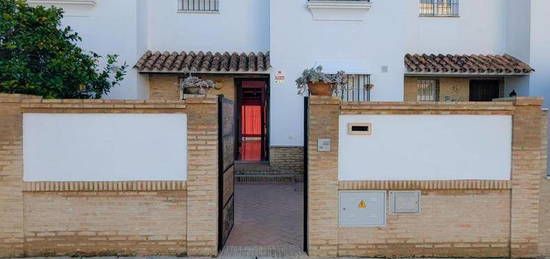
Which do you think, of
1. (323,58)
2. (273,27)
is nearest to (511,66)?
(323,58)

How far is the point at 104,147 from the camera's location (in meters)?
5.50

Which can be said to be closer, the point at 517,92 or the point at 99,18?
the point at 99,18

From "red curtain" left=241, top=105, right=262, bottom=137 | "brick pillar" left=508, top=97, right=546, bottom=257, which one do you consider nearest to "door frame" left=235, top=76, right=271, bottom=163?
"red curtain" left=241, top=105, right=262, bottom=137

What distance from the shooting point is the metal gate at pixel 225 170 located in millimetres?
5770

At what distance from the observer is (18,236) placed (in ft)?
17.8

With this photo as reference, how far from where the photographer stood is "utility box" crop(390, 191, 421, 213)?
18.6ft

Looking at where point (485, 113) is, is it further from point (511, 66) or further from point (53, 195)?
point (511, 66)

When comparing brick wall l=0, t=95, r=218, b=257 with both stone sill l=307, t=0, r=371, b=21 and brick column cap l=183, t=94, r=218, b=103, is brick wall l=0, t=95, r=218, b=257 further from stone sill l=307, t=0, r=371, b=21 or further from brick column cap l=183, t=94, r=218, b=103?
stone sill l=307, t=0, r=371, b=21

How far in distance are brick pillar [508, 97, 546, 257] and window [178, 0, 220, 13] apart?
935cm

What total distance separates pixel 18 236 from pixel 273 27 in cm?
839

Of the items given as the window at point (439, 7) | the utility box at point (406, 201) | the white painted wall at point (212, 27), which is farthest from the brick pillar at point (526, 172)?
the window at point (439, 7)

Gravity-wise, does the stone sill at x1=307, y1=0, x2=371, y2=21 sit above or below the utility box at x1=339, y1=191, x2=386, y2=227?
above

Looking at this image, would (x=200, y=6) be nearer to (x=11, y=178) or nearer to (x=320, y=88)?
(x=320, y=88)

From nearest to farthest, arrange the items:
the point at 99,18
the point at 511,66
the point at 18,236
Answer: the point at 18,236 < the point at 99,18 < the point at 511,66
